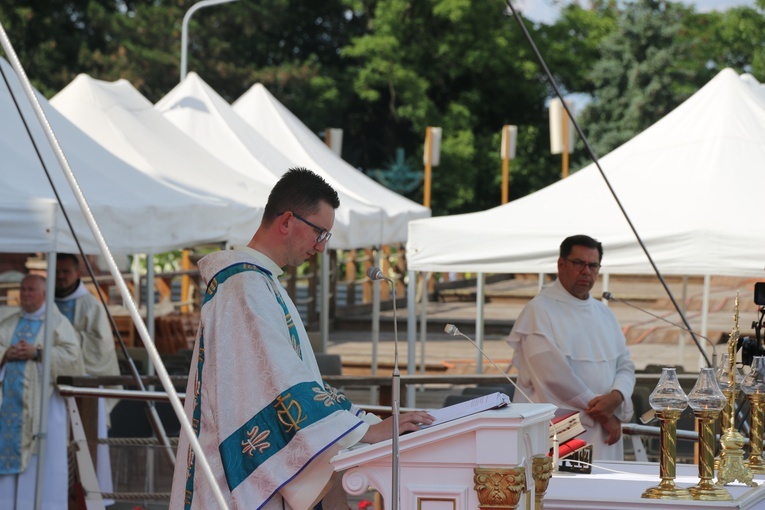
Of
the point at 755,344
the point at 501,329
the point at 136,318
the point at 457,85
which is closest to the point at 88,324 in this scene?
the point at 755,344

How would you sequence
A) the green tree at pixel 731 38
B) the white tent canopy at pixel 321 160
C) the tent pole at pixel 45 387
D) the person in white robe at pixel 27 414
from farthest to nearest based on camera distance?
the green tree at pixel 731 38, the white tent canopy at pixel 321 160, the person in white robe at pixel 27 414, the tent pole at pixel 45 387

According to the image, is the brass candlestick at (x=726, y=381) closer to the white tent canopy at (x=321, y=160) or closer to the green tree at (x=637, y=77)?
the white tent canopy at (x=321, y=160)

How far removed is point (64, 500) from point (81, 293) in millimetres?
1688

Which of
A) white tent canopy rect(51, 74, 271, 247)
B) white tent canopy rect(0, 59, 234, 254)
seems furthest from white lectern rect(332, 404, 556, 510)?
white tent canopy rect(51, 74, 271, 247)

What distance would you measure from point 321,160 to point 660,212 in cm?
959

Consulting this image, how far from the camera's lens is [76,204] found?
716 centimetres

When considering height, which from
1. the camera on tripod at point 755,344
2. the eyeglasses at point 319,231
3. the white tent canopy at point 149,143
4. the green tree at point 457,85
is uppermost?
the green tree at point 457,85

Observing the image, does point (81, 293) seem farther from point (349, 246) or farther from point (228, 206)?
point (349, 246)

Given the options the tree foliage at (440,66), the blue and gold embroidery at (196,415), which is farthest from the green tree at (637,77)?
the blue and gold embroidery at (196,415)

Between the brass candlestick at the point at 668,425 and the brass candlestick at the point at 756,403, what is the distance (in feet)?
2.25

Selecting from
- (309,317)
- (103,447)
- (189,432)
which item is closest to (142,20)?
(309,317)

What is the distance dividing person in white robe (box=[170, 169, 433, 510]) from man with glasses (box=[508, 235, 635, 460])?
9.78ft

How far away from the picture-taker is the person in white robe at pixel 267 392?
→ 371 cm

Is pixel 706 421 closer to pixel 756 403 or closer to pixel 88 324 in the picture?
pixel 756 403
